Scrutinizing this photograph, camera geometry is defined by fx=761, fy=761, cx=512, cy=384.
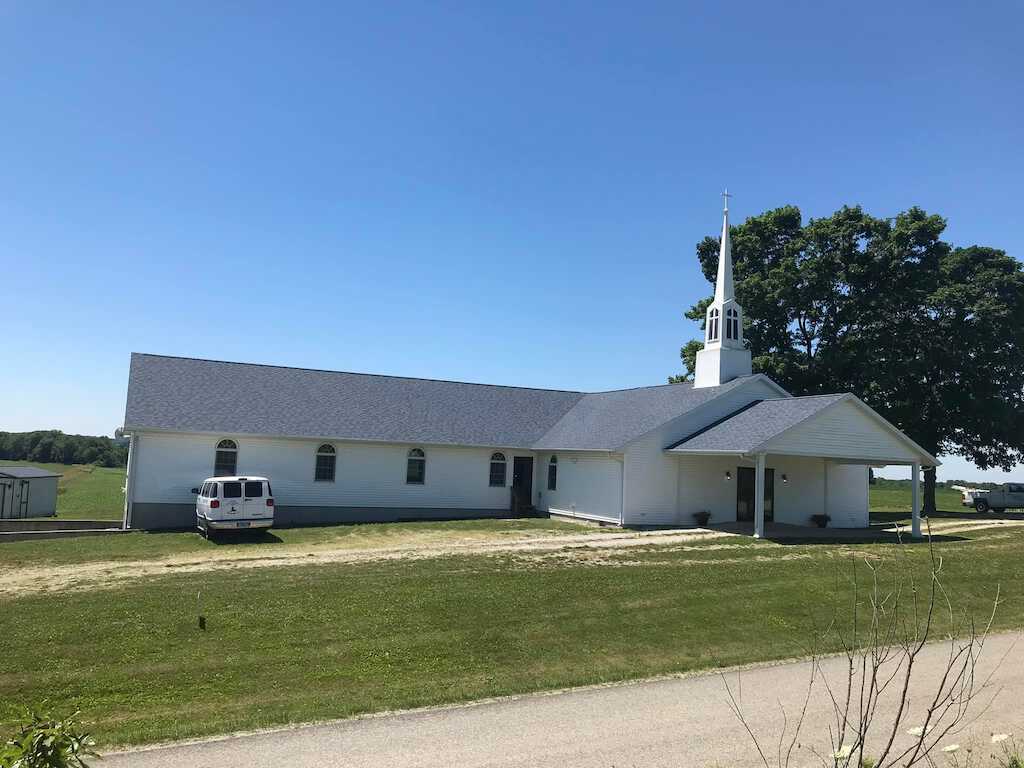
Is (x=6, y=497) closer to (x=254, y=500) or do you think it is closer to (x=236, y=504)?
(x=236, y=504)

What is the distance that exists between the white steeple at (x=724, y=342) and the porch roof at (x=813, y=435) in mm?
3285

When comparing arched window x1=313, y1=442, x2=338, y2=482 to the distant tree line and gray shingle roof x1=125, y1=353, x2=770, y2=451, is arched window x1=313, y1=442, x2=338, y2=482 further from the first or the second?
the distant tree line

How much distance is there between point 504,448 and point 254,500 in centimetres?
1180

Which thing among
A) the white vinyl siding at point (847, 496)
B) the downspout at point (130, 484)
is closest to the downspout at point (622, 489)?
the white vinyl siding at point (847, 496)

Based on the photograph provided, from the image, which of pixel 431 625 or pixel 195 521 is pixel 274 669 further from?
pixel 195 521

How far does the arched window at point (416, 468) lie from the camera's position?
3034 centimetres

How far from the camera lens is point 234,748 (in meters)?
7.21

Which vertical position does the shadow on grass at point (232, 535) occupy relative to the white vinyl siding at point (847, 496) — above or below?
below

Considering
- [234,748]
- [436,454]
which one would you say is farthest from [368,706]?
[436,454]

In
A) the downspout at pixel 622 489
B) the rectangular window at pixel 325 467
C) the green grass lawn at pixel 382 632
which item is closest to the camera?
the green grass lawn at pixel 382 632

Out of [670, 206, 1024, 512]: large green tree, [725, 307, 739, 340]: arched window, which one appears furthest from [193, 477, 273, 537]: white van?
[670, 206, 1024, 512]: large green tree

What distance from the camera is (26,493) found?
3191cm

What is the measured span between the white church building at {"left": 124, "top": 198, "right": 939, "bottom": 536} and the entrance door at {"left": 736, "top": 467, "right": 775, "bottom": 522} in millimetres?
58

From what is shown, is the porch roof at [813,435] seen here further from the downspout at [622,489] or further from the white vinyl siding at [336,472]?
the white vinyl siding at [336,472]
